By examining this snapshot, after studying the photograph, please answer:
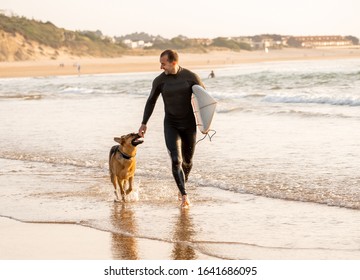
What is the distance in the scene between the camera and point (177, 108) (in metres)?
7.82

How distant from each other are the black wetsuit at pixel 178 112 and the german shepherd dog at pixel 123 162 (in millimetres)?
279

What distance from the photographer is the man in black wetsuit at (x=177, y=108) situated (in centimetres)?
771

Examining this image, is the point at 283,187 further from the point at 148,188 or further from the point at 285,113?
the point at 285,113

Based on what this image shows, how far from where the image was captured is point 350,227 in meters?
6.57

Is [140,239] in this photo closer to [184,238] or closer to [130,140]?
[184,238]

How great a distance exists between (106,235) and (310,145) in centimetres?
629

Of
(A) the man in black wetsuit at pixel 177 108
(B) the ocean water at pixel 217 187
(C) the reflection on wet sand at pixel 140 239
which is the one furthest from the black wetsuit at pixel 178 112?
(C) the reflection on wet sand at pixel 140 239

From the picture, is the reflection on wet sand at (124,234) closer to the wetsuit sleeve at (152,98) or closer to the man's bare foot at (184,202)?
the man's bare foot at (184,202)

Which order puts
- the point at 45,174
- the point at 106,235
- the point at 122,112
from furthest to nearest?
the point at 122,112, the point at 45,174, the point at 106,235

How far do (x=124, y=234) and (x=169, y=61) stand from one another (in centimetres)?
201

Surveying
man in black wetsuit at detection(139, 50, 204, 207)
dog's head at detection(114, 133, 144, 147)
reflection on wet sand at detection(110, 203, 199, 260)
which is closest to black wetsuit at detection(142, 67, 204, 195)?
man in black wetsuit at detection(139, 50, 204, 207)

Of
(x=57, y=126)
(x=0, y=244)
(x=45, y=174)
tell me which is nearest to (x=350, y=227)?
(x=0, y=244)
